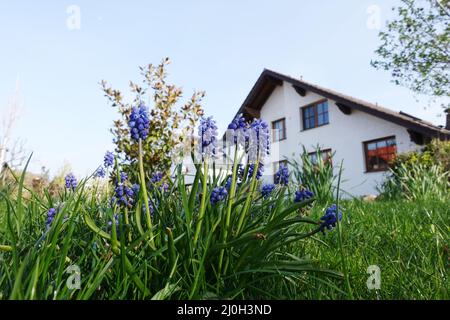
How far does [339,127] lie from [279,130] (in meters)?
4.33

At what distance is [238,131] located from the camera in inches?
70.1

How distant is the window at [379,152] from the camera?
14.4 m

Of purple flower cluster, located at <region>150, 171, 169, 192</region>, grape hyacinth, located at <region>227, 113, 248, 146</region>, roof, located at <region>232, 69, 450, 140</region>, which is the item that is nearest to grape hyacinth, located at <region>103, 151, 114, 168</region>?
purple flower cluster, located at <region>150, 171, 169, 192</region>

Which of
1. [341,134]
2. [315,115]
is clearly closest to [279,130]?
[315,115]

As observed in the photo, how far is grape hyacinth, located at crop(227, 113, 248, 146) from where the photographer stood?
1766 mm

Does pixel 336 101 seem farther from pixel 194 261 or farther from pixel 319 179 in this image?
pixel 194 261

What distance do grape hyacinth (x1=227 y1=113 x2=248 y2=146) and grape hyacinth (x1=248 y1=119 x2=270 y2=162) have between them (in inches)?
1.5

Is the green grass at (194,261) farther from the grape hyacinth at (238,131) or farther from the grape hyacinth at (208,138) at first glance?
the grape hyacinth at (238,131)

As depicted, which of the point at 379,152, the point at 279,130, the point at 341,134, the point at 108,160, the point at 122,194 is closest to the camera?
the point at 122,194

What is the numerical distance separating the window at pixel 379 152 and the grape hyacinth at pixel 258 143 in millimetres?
13804

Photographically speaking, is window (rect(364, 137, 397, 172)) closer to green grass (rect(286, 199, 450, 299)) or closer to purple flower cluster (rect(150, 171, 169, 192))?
green grass (rect(286, 199, 450, 299))
